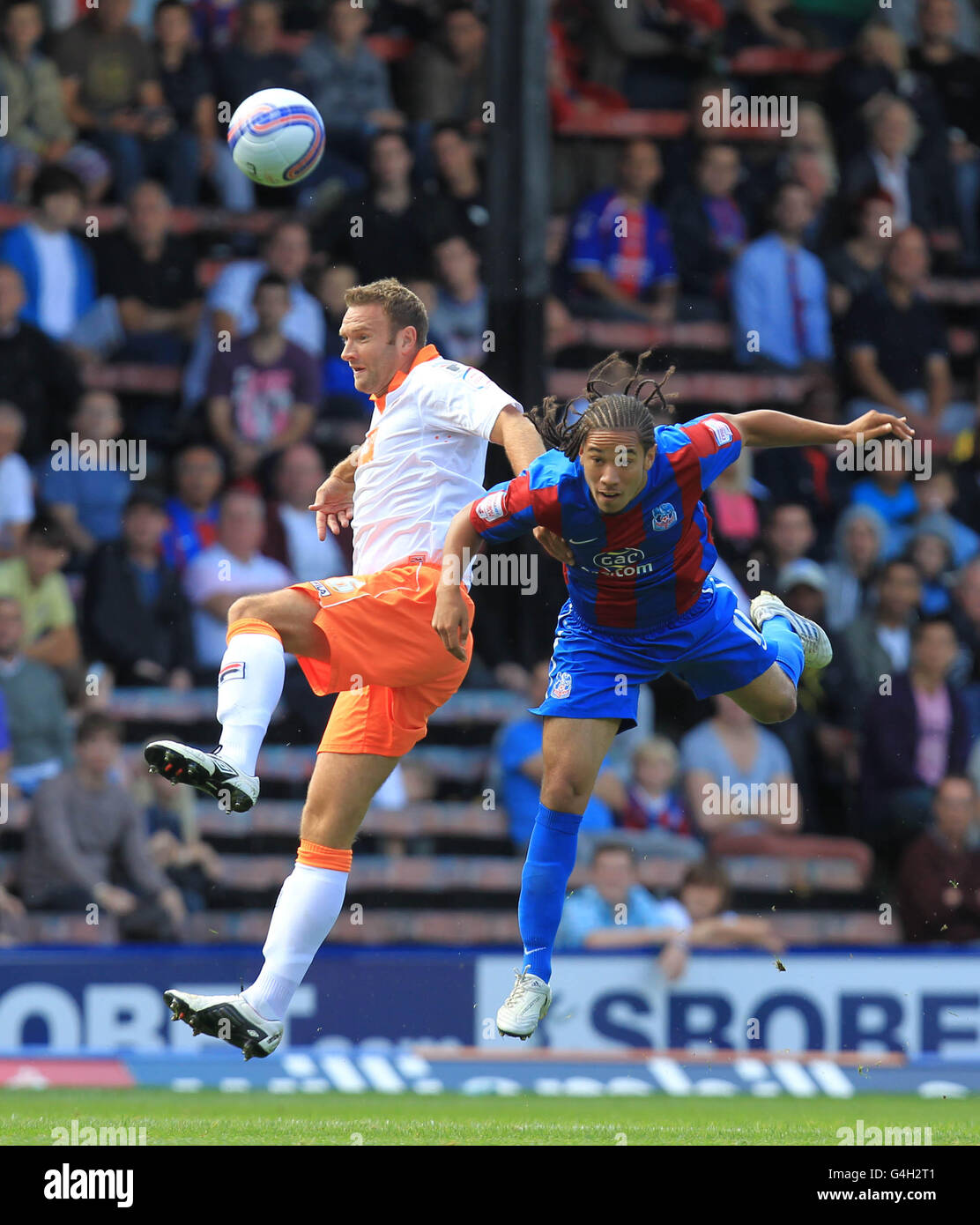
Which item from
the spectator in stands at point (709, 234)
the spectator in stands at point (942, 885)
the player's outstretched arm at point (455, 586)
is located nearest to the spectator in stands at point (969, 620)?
the spectator in stands at point (942, 885)

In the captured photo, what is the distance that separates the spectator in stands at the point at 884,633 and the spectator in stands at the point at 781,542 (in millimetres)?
552

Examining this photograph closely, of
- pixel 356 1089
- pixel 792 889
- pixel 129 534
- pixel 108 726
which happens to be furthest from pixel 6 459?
pixel 792 889

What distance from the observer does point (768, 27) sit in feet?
51.2

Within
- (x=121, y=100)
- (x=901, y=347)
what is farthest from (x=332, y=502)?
(x=901, y=347)

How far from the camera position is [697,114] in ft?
48.6

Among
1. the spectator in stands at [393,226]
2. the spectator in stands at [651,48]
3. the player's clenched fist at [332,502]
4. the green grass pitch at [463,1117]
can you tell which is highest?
the spectator in stands at [651,48]

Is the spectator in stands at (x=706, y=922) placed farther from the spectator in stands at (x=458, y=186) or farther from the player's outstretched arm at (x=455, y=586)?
the player's outstretched arm at (x=455, y=586)

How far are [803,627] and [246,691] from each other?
8.45ft

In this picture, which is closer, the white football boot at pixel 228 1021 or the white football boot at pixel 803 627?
the white football boot at pixel 228 1021

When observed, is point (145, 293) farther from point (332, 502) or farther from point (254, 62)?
point (332, 502)

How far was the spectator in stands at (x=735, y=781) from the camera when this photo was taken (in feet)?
39.9

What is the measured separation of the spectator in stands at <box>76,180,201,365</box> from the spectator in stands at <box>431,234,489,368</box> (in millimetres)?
1584

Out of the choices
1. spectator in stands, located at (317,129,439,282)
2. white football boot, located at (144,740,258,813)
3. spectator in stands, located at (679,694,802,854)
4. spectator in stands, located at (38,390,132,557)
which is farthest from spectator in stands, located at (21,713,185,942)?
white football boot, located at (144,740,258,813)

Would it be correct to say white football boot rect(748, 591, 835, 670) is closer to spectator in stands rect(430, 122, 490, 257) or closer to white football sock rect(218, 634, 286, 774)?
white football sock rect(218, 634, 286, 774)
